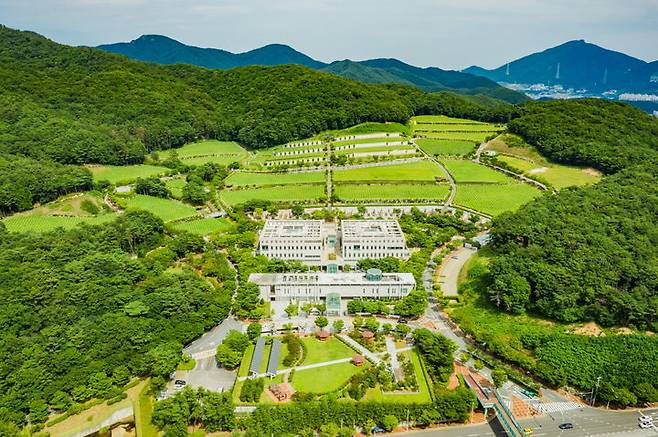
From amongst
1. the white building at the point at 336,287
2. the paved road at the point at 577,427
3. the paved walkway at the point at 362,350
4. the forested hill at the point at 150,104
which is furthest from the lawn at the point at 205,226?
the paved road at the point at 577,427

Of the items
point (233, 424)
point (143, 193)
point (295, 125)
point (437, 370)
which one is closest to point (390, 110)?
point (295, 125)

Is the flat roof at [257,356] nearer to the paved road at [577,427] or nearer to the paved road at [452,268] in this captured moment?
the paved road at [577,427]

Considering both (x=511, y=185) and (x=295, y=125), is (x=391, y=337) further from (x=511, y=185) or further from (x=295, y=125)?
(x=295, y=125)

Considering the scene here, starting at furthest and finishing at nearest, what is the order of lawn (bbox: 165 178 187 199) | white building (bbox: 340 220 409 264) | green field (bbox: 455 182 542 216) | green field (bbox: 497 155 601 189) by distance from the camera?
green field (bbox: 497 155 601 189)
lawn (bbox: 165 178 187 199)
green field (bbox: 455 182 542 216)
white building (bbox: 340 220 409 264)

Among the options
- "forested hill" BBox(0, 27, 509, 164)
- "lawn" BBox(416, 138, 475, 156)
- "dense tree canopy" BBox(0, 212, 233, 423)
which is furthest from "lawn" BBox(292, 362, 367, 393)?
"lawn" BBox(416, 138, 475, 156)

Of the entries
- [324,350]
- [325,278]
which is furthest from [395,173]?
[324,350]

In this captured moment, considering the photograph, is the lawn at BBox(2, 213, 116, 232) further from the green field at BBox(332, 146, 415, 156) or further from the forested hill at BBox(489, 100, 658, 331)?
the forested hill at BBox(489, 100, 658, 331)

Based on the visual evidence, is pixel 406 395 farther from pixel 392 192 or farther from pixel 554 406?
pixel 392 192
